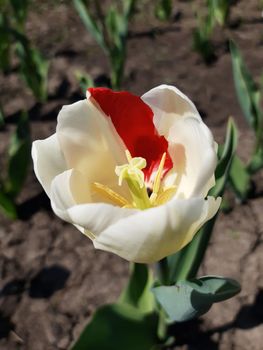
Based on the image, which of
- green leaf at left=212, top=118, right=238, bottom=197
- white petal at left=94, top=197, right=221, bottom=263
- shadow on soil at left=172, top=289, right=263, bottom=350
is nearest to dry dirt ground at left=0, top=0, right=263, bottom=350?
shadow on soil at left=172, top=289, right=263, bottom=350

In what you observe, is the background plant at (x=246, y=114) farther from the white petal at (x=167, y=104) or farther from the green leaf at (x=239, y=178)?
the white petal at (x=167, y=104)

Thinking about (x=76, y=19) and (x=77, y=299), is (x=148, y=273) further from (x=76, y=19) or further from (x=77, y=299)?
(x=76, y=19)

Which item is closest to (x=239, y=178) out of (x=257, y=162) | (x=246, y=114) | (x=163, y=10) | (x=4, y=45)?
(x=257, y=162)

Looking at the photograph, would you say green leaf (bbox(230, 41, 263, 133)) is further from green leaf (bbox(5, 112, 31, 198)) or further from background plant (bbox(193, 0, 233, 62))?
background plant (bbox(193, 0, 233, 62))

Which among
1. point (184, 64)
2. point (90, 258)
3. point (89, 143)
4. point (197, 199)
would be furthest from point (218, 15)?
point (197, 199)

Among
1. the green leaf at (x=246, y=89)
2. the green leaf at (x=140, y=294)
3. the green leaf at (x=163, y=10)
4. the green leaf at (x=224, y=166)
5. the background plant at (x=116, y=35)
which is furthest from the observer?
the green leaf at (x=163, y=10)

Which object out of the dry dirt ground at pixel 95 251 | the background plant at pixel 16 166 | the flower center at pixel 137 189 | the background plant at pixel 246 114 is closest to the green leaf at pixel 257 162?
the background plant at pixel 246 114
